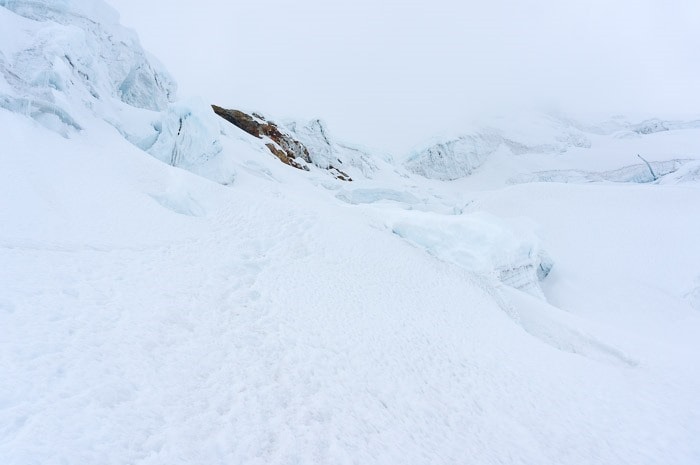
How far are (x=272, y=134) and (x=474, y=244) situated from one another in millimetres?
34299

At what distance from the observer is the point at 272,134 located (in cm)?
4303

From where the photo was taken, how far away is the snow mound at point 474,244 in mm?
13852

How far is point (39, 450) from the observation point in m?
2.80

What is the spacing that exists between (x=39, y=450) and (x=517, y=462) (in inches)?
214

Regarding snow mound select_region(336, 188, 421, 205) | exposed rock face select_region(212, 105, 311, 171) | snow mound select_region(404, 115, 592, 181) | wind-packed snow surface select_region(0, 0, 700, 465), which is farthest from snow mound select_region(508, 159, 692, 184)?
exposed rock face select_region(212, 105, 311, 171)

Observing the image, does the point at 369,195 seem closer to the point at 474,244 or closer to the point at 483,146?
the point at 474,244

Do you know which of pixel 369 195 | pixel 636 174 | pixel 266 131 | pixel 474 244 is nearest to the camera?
pixel 474 244

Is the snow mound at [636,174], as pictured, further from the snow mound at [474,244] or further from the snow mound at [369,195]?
the snow mound at [474,244]

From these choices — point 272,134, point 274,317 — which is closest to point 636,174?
point 272,134

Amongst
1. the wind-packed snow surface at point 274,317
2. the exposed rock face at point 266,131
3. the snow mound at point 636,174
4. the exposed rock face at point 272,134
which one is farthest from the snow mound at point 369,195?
the snow mound at point 636,174

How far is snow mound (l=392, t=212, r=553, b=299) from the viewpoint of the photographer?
13852mm

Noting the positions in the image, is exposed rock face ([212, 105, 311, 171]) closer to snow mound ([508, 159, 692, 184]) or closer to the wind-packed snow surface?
the wind-packed snow surface

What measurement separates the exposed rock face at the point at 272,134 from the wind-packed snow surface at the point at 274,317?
2173 cm

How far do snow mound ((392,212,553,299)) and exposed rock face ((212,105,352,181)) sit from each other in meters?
26.0
